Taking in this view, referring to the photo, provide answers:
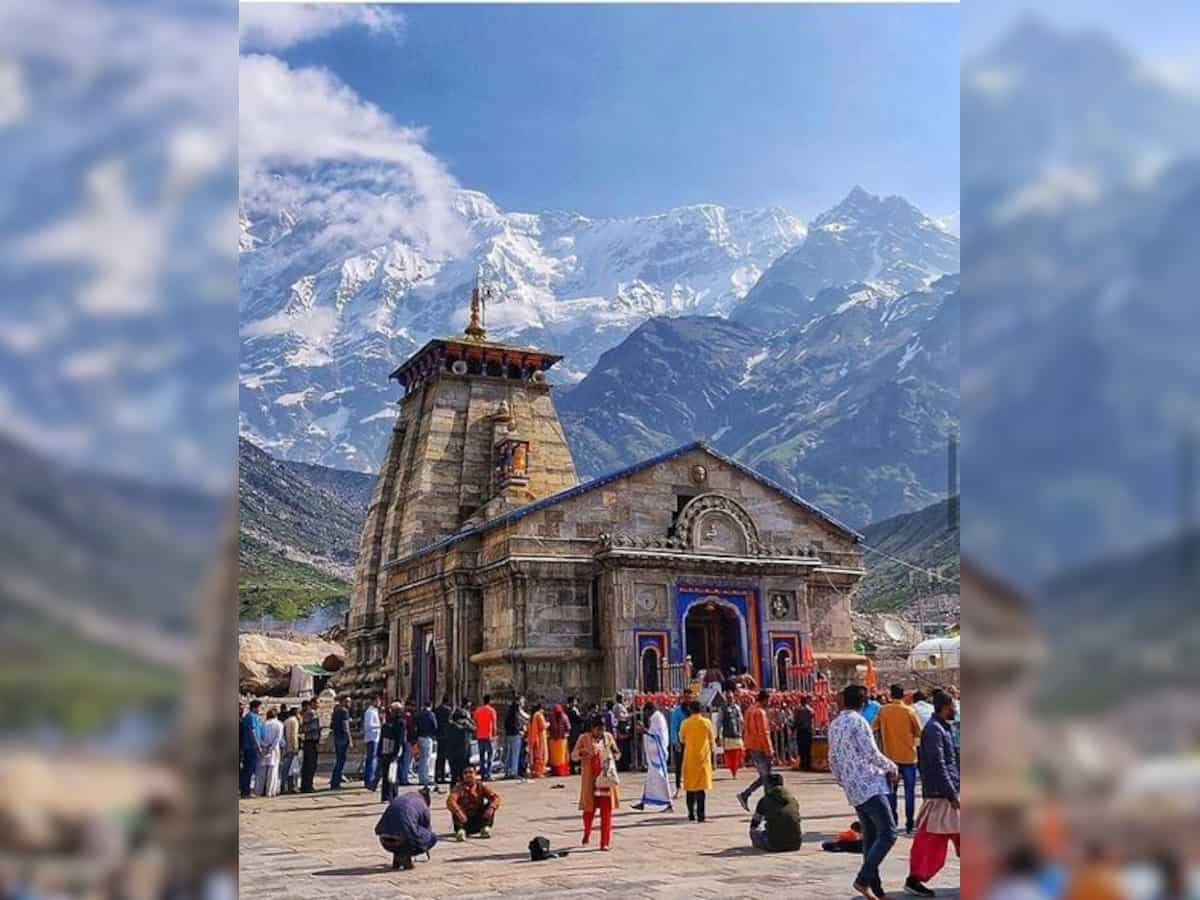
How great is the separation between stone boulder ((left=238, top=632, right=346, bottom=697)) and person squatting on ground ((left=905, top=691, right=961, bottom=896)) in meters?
27.2

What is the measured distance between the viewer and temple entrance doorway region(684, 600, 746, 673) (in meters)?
23.6

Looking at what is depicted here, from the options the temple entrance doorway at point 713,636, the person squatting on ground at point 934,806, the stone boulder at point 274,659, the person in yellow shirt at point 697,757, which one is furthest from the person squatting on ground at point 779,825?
the stone boulder at point 274,659

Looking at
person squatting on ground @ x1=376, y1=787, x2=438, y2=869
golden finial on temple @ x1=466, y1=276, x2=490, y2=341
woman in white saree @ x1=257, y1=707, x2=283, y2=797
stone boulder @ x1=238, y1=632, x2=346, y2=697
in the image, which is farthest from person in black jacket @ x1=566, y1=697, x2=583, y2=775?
golden finial on temple @ x1=466, y1=276, x2=490, y2=341

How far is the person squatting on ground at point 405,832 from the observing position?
9.25 m

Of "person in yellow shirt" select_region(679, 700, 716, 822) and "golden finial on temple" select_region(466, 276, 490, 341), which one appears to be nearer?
"person in yellow shirt" select_region(679, 700, 716, 822)

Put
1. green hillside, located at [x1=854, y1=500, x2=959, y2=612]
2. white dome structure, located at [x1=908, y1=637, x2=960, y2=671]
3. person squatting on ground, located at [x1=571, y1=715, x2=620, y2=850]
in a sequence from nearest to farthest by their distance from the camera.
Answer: person squatting on ground, located at [x1=571, y1=715, x2=620, y2=850], white dome structure, located at [x1=908, y1=637, x2=960, y2=671], green hillside, located at [x1=854, y1=500, x2=959, y2=612]

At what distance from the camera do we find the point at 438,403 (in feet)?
104

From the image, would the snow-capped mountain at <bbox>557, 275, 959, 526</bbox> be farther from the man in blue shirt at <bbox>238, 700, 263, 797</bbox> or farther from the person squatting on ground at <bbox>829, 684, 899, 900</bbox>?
the person squatting on ground at <bbox>829, 684, 899, 900</bbox>

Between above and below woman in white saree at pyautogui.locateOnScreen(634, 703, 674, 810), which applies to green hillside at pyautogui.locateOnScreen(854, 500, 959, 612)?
above

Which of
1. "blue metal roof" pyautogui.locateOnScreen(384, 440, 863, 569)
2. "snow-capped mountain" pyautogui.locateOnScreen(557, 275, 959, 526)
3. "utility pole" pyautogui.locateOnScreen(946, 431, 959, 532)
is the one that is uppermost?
"snow-capped mountain" pyautogui.locateOnScreen(557, 275, 959, 526)

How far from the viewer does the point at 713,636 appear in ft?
81.6

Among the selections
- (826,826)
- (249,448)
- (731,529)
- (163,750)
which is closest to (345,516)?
(249,448)

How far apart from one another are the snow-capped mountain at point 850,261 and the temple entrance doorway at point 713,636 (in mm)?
143489

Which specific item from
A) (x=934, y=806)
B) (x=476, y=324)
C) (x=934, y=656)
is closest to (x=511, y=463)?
(x=476, y=324)
